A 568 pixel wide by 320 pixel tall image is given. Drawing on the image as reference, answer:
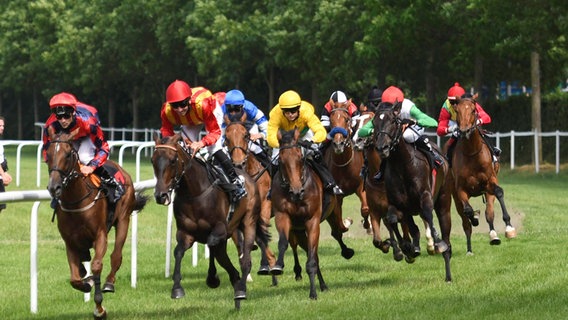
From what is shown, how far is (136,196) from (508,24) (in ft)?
70.0

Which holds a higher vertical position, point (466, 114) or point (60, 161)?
point (466, 114)

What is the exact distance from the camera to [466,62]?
124 feet

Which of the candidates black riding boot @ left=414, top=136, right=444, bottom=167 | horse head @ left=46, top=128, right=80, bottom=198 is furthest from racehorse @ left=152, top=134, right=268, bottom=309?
black riding boot @ left=414, top=136, right=444, bottom=167

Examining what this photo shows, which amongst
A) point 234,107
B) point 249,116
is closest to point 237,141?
point 234,107

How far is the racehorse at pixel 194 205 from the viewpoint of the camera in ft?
36.7

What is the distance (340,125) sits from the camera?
51.2ft

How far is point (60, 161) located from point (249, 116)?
15.5 feet

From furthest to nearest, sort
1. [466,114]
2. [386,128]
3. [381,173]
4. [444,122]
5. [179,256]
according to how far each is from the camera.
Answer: [444,122]
[466,114]
[381,173]
[386,128]
[179,256]

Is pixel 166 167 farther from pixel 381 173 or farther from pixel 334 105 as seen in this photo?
pixel 334 105

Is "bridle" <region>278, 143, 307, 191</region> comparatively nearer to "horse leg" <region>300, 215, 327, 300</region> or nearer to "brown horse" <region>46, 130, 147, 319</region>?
"horse leg" <region>300, 215, 327, 300</region>

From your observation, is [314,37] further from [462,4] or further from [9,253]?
[9,253]

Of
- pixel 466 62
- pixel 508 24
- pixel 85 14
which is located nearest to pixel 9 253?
pixel 508 24

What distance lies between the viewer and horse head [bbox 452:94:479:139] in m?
15.3

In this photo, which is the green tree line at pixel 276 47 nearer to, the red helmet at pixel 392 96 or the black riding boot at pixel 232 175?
the red helmet at pixel 392 96
